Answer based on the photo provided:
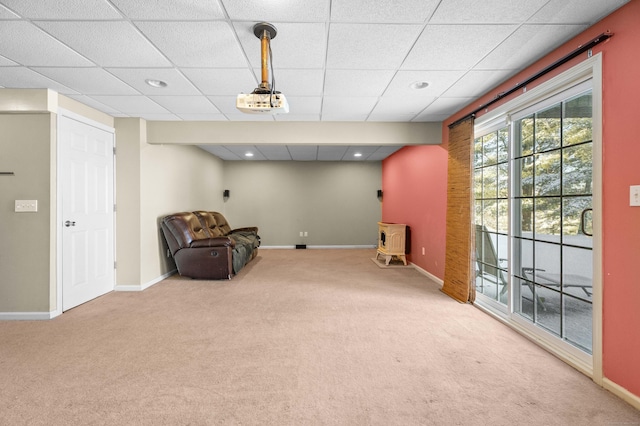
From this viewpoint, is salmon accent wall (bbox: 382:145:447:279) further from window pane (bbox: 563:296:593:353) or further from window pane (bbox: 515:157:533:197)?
window pane (bbox: 563:296:593:353)

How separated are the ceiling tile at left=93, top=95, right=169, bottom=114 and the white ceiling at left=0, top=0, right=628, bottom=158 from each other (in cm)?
3

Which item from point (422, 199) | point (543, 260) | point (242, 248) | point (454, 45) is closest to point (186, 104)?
point (242, 248)

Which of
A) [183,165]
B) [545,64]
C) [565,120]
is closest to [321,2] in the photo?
[545,64]

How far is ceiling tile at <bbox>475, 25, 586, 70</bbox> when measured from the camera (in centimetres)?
196

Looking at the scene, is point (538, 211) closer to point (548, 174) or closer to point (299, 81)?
point (548, 174)

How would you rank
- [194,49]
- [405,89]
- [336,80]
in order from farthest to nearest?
[405,89] → [336,80] → [194,49]

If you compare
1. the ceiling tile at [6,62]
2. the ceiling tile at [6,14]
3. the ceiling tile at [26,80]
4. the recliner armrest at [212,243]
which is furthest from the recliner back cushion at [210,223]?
the ceiling tile at [6,14]

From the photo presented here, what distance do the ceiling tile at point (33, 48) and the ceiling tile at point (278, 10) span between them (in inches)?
56.5

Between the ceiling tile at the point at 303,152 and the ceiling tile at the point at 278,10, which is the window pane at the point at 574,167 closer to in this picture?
the ceiling tile at the point at 278,10

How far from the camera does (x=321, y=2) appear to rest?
66.2 inches

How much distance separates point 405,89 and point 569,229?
1.95 m

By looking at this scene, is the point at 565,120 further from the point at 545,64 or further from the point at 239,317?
the point at 239,317

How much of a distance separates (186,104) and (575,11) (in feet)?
11.9

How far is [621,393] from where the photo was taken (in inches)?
67.6
